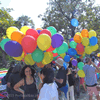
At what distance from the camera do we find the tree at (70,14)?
11141 mm

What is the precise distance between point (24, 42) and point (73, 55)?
307cm

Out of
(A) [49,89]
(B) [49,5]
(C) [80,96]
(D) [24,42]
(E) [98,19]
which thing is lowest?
(C) [80,96]

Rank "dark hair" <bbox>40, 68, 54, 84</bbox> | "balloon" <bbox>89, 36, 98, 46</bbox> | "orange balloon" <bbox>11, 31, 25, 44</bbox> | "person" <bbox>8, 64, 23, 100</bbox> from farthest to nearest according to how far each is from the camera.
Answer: "balloon" <bbox>89, 36, 98, 46</bbox>
"orange balloon" <bbox>11, 31, 25, 44</bbox>
"person" <bbox>8, 64, 23, 100</bbox>
"dark hair" <bbox>40, 68, 54, 84</bbox>

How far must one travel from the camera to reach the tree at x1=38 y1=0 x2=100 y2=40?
36.6ft

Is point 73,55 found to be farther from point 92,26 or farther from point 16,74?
point 92,26

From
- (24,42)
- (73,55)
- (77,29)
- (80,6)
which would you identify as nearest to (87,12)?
(80,6)

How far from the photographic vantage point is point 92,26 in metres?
11.6

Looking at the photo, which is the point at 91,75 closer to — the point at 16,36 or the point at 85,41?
the point at 85,41

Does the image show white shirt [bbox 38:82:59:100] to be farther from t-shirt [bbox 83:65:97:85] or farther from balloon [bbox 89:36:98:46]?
balloon [bbox 89:36:98:46]

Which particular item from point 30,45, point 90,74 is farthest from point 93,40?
point 30,45

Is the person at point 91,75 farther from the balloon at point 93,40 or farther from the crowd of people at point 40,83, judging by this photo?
the balloon at point 93,40

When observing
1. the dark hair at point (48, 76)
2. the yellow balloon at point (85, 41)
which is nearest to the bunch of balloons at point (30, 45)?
the dark hair at point (48, 76)

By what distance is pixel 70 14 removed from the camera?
1136cm

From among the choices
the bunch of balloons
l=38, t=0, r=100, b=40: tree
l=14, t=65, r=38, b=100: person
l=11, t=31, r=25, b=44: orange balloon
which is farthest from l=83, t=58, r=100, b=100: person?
l=38, t=0, r=100, b=40: tree
